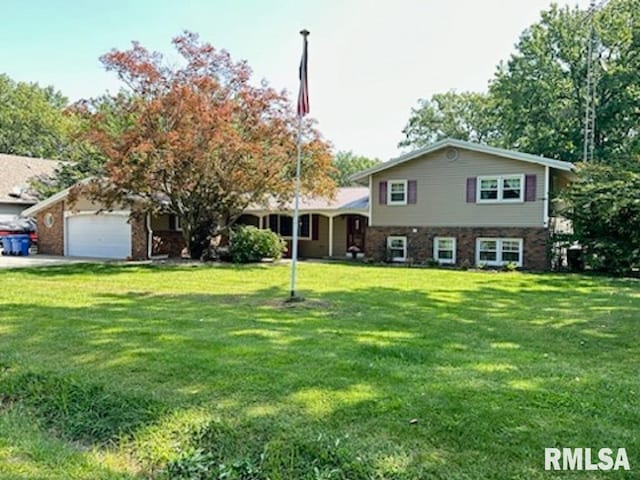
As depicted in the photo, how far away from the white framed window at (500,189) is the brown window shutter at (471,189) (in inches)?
6.0

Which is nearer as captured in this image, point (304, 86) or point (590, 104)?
point (304, 86)

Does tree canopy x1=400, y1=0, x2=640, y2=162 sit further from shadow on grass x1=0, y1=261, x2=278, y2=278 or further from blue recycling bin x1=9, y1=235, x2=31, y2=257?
blue recycling bin x1=9, y1=235, x2=31, y2=257

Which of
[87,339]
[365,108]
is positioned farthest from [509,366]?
[365,108]

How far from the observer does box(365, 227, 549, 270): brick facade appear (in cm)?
1873

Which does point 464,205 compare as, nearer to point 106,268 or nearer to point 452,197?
point 452,197

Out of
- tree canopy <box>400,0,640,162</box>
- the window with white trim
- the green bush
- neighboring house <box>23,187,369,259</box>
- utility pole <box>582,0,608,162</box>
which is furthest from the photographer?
tree canopy <box>400,0,640,162</box>

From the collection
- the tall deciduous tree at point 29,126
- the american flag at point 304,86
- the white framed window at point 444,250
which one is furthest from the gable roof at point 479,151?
the tall deciduous tree at point 29,126

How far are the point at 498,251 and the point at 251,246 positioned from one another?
9807mm

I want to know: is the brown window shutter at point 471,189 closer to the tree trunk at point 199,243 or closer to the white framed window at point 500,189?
the white framed window at point 500,189

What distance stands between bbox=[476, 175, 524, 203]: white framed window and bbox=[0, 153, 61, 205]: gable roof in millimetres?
25484

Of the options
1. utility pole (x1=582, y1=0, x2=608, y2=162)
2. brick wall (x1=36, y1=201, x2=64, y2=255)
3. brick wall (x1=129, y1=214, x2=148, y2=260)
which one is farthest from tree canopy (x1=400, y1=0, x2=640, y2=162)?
brick wall (x1=36, y1=201, x2=64, y2=255)

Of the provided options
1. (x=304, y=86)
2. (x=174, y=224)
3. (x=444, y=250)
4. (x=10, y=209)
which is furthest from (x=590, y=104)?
(x=10, y=209)

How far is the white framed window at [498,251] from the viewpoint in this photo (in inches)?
759

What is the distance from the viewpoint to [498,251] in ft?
64.4
